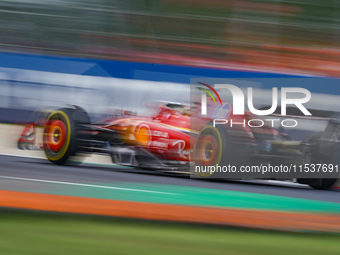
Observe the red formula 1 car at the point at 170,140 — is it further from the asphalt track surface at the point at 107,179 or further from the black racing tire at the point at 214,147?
the asphalt track surface at the point at 107,179

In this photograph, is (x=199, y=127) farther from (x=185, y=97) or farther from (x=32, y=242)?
(x=32, y=242)

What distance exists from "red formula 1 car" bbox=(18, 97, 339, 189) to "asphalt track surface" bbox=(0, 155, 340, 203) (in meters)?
0.15

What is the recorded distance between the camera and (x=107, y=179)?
16.6 feet

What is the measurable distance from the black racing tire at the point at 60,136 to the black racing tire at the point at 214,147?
146 centimetres

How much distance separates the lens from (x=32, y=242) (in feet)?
9.32

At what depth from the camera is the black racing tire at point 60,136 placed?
225 inches

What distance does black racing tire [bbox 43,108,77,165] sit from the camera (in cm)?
572

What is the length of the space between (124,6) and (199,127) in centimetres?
131

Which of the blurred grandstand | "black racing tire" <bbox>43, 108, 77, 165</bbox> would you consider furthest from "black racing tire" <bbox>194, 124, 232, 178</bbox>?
"black racing tire" <bbox>43, 108, 77, 165</bbox>

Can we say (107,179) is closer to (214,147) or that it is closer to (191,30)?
(214,147)

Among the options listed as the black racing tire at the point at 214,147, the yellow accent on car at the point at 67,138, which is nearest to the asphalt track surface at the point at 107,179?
the yellow accent on car at the point at 67,138

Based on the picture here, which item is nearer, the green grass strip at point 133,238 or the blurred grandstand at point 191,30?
the green grass strip at point 133,238

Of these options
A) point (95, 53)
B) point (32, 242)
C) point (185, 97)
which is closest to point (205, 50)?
point (185, 97)

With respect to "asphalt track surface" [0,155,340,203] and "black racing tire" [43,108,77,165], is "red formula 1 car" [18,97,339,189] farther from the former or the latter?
"asphalt track surface" [0,155,340,203]
